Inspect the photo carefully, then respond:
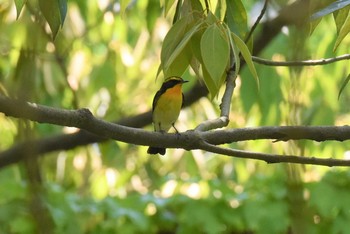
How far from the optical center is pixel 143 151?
5.43 meters

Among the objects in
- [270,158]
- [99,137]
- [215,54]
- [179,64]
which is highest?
[99,137]

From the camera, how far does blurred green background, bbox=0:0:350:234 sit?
3504 millimetres

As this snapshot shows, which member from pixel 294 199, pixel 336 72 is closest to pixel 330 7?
pixel 294 199

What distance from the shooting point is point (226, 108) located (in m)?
2.16

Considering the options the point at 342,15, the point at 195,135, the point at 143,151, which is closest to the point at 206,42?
the point at 195,135

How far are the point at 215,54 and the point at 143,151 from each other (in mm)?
3770

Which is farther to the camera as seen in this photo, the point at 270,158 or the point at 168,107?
the point at 168,107

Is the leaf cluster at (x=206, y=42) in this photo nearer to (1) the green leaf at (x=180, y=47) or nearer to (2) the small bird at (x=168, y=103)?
(1) the green leaf at (x=180, y=47)

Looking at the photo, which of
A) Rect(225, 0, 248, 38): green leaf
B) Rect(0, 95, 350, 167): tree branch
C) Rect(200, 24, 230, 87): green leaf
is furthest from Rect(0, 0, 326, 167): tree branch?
Rect(200, 24, 230, 87): green leaf

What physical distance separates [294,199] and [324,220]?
282 cm

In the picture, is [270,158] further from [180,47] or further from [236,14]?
[236,14]

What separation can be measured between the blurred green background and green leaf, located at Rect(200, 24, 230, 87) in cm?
55

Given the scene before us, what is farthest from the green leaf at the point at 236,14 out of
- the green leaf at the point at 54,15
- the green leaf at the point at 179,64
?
the green leaf at the point at 54,15

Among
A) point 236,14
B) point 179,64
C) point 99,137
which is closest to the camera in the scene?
point 179,64
